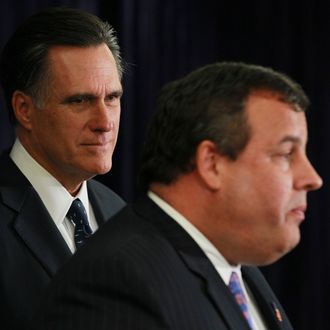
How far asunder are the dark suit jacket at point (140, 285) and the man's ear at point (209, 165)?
9 cm

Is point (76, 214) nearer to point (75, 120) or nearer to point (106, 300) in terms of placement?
point (75, 120)

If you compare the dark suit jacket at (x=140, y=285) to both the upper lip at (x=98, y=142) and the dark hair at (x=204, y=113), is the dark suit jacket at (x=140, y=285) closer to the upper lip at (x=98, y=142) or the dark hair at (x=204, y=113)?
the dark hair at (x=204, y=113)

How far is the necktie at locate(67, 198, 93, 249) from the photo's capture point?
6.66 feet

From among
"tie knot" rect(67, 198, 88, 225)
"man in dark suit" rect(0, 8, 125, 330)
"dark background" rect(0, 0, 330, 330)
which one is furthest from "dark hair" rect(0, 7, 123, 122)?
"dark background" rect(0, 0, 330, 330)

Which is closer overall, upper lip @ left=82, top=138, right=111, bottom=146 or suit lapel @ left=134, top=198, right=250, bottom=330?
suit lapel @ left=134, top=198, right=250, bottom=330

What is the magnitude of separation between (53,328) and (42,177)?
76 centimetres

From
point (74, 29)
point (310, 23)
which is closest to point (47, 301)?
point (74, 29)

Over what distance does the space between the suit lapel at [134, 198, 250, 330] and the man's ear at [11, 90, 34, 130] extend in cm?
77

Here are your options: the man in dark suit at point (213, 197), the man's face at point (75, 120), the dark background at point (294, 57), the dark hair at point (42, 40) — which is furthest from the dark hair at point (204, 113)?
the dark background at point (294, 57)

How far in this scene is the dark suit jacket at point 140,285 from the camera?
1283 mm

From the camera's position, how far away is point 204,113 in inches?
54.5

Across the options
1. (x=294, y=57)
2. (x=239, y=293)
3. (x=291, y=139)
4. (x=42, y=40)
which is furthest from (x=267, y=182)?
(x=294, y=57)

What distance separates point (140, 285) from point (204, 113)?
29cm

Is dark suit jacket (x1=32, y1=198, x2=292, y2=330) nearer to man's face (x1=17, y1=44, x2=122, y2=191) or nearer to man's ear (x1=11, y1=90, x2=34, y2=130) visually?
man's face (x1=17, y1=44, x2=122, y2=191)
